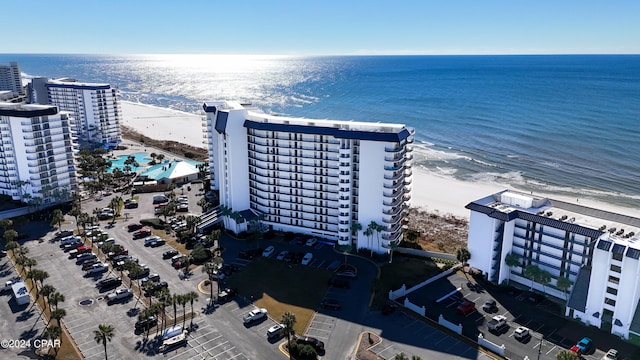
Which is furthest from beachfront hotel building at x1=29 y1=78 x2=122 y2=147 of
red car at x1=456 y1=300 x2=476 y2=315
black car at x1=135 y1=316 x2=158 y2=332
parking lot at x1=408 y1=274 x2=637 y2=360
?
red car at x1=456 y1=300 x2=476 y2=315

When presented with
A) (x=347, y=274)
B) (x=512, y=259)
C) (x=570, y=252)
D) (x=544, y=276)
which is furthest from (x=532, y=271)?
(x=347, y=274)

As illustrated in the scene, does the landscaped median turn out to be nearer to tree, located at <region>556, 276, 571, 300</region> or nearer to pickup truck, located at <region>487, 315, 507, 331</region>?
pickup truck, located at <region>487, 315, 507, 331</region>

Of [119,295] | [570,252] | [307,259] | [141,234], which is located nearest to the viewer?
[570,252]

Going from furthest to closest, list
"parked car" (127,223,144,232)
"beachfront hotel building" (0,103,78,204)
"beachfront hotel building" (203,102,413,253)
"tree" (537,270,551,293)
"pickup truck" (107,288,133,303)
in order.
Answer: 1. "beachfront hotel building" (0,103,78,204)
2. "parked car" (127,223,144,232)
3. "beachfront hotel building" (203,102,413,253)
4. "tree" (537,270,551,293)
5. "pickup truck" (107,288,133,303)

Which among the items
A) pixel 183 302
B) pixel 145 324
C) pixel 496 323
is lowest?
pixel 496 323

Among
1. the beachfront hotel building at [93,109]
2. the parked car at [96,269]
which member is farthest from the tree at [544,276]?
the beachfront hotel building at [93,109]

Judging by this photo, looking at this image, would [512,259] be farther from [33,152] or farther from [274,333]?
[33,152]
